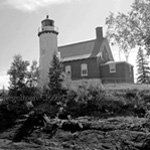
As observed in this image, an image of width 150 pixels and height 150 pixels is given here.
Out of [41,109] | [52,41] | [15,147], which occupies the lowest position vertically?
[15,147]

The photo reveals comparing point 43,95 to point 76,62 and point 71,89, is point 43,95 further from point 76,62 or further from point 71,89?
point 76,62

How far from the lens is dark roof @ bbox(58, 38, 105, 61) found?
2500 centimetres

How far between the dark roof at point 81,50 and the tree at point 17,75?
12897 mm

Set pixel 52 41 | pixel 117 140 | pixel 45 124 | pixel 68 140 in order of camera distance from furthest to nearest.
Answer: pixel 52 41, pixel 45 124, pixel 68 140, pixel 117 140

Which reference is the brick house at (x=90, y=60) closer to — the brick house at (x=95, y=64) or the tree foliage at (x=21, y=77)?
the brick house at (x=95, y=64)

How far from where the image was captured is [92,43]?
26.2 m

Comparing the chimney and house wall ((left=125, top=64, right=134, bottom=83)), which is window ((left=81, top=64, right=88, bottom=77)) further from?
the chimney

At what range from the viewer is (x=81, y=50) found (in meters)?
26.2

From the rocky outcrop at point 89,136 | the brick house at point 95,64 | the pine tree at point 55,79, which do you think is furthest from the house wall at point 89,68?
the rocky outcrop at point 89,136

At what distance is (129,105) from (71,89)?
3.20 metres

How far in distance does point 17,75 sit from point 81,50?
15.0 metres

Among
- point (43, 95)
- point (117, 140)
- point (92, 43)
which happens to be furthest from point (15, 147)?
point (92, 43)

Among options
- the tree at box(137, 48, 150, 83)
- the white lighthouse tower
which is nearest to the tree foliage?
the white lighthouse tower

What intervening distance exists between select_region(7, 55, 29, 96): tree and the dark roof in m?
12.9
